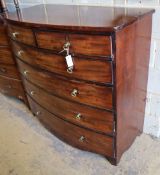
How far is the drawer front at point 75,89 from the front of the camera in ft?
3.86

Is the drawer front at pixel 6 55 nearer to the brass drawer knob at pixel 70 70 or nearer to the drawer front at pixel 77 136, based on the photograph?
the drawer front at pixel 77 136

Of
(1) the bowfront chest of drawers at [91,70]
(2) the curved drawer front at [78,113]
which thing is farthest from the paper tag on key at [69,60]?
(2) the curved drawer front at [78,113]

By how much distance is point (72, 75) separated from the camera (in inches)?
48.2

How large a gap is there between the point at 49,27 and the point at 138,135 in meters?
1.10

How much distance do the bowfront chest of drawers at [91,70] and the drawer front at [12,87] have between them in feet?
1.63

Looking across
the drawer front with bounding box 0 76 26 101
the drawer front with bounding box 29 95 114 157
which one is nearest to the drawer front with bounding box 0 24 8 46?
the drawer front with bounding box 0 76 26 101

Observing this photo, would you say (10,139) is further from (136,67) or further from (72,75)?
(136,67)

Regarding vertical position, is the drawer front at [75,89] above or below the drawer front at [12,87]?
above

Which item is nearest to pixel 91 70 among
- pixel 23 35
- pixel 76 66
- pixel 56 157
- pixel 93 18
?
pixel 76 66

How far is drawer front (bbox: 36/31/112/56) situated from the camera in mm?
1018

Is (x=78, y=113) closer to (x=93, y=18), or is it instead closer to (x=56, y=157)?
(x=56, y=157)

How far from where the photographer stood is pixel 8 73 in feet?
6.90

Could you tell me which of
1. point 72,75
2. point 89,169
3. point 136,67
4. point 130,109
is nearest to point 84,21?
point 72,75

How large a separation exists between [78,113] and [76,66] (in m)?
0.34
